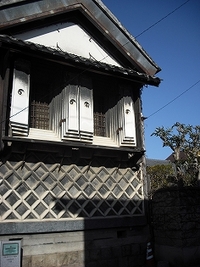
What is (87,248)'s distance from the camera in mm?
8883

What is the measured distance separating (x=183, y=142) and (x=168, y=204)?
65.6 ft

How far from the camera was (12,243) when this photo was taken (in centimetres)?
759

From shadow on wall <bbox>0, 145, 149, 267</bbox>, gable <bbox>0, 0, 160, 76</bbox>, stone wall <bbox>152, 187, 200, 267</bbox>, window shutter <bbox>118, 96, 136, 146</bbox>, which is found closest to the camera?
shadow on wall <bbox>0, 145, 149, 267</bbox>

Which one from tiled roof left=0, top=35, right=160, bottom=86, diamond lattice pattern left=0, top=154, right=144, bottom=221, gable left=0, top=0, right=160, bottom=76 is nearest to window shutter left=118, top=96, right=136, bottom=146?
tiled roof left=0, top=35, right=160, bottom=86

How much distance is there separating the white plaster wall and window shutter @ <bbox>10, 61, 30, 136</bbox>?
4.68ft

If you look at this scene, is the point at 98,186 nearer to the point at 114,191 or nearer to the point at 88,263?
the point at 114,191

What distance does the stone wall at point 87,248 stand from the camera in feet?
26.7

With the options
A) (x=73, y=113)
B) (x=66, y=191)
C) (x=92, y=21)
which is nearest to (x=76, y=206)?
(x=66, y=191)

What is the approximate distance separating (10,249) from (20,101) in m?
4.20

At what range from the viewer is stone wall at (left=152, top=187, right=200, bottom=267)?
9.05 meters

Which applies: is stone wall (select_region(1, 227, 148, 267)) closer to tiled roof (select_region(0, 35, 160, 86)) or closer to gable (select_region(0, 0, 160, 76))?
tiled roof (select_region(0, 35, 160, 86))

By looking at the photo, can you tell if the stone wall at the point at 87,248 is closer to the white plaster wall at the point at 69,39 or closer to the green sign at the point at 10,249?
the green sign at the point at 10,249

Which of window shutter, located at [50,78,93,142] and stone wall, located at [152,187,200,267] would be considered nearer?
stone wall, located at [152,187,200,267]

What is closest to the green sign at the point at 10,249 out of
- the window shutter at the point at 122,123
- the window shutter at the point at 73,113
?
the window shutter at the point at 73,113
